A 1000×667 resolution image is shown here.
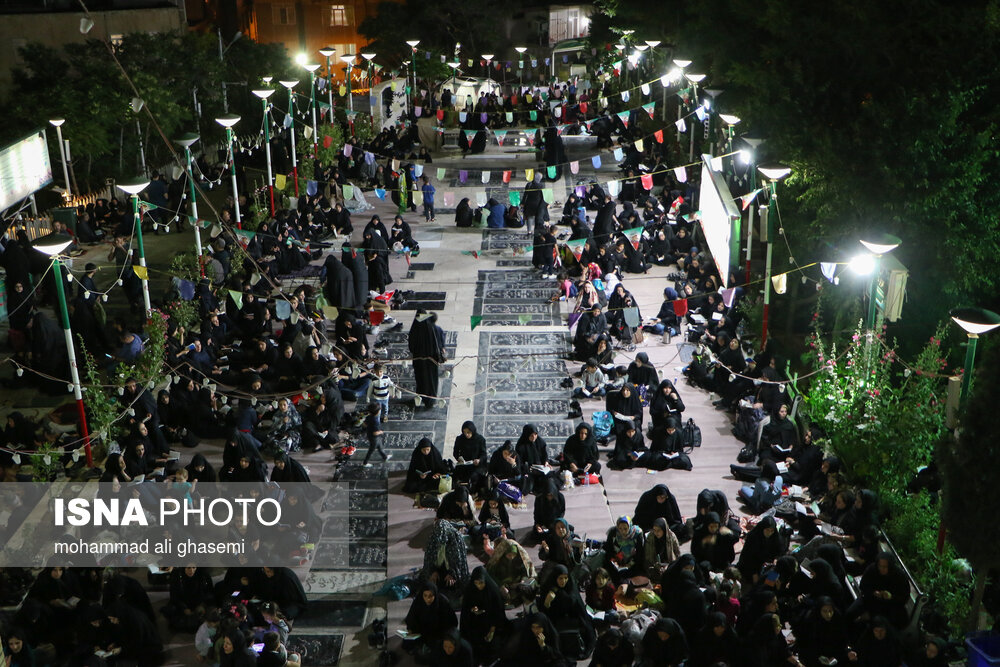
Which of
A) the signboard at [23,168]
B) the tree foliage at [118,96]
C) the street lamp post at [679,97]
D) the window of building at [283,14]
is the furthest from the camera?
the window of building at [283,14]

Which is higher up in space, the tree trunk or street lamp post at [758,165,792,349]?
street lamp post at [758,165,792,349]

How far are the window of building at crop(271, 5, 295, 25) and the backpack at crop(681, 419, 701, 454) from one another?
143 feet

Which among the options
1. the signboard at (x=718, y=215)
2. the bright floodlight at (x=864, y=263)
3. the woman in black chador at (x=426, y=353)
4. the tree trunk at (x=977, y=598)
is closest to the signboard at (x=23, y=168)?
the woman in black chador at (x=426, y=353)

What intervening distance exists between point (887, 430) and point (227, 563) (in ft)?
25.0

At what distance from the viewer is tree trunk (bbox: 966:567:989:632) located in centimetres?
991

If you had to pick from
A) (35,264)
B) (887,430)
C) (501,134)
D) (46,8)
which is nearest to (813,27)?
(887,430)

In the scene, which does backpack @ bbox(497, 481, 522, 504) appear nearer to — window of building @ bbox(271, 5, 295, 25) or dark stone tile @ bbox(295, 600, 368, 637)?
dark stone tile @ bbox(295, 600, 368, 637)

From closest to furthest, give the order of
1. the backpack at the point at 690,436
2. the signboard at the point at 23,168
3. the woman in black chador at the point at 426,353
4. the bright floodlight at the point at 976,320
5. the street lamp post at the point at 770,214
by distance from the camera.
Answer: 1. the bright floodlight at the point at 976,320
2. the backpack at the point at 690,436
3. the street lamp post at the point at 770,214
4. the woman in black chador at the point at 426,353
5. the signboard at the point at 23,168

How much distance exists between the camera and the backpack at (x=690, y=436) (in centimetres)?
1470

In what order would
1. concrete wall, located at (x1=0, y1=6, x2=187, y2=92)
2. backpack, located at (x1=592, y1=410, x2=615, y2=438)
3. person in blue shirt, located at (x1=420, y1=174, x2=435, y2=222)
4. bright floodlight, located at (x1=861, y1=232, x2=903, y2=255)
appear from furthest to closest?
concrete wall, located at (x1=0, y1=6, x2=187, y2=92), person in blue shirt, located at (x1=420, y1=174, x2=435, y2=222), backpack, located at (x1=592, y1=410, x2=615, y2=438), bright floodlight, located at (x1=861, y1=232, x2=903, y2=255)

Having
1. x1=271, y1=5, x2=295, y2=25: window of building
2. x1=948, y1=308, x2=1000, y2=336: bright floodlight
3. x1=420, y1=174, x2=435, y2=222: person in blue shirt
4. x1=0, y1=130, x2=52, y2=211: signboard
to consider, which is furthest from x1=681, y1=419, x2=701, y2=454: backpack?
x1=271, y1=5, x2=295, y2=25: window of building

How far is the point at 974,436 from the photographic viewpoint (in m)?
9.61

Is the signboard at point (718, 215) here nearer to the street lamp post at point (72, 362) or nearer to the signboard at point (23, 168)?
the street lamp post at point (72, 362)

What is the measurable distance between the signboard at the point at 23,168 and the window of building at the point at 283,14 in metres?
31.6
